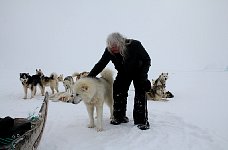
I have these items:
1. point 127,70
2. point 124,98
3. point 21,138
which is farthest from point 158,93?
point 21,138

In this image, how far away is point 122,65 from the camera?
469cm

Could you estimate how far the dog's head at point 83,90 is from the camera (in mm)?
4195

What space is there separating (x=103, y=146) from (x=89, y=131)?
78 centimetres

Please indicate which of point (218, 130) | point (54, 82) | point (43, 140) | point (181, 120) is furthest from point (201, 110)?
point (54, 82)

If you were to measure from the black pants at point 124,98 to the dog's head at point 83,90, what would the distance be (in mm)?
665

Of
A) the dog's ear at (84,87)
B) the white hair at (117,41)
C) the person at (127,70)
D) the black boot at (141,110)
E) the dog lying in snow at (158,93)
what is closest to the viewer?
the dog's ear at (84,87)

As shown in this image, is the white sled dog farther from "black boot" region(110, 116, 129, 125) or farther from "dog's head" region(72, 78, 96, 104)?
"black boot" region(110, 116, 129, 125)

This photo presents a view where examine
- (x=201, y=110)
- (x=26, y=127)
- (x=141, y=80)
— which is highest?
(x=141, y=80)

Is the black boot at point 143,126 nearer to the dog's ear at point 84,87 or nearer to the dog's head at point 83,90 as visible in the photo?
the dog's head at point 83,90

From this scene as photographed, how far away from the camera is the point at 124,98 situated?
193 inches

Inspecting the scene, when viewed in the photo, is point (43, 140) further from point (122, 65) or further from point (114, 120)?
point (122, 65)

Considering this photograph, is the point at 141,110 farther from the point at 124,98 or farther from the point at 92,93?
the point at 92,93

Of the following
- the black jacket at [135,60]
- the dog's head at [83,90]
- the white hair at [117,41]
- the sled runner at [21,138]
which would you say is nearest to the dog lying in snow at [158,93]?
the black jacket at [135,60]

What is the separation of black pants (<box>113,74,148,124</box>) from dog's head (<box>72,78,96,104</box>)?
→ 0.66 meters
